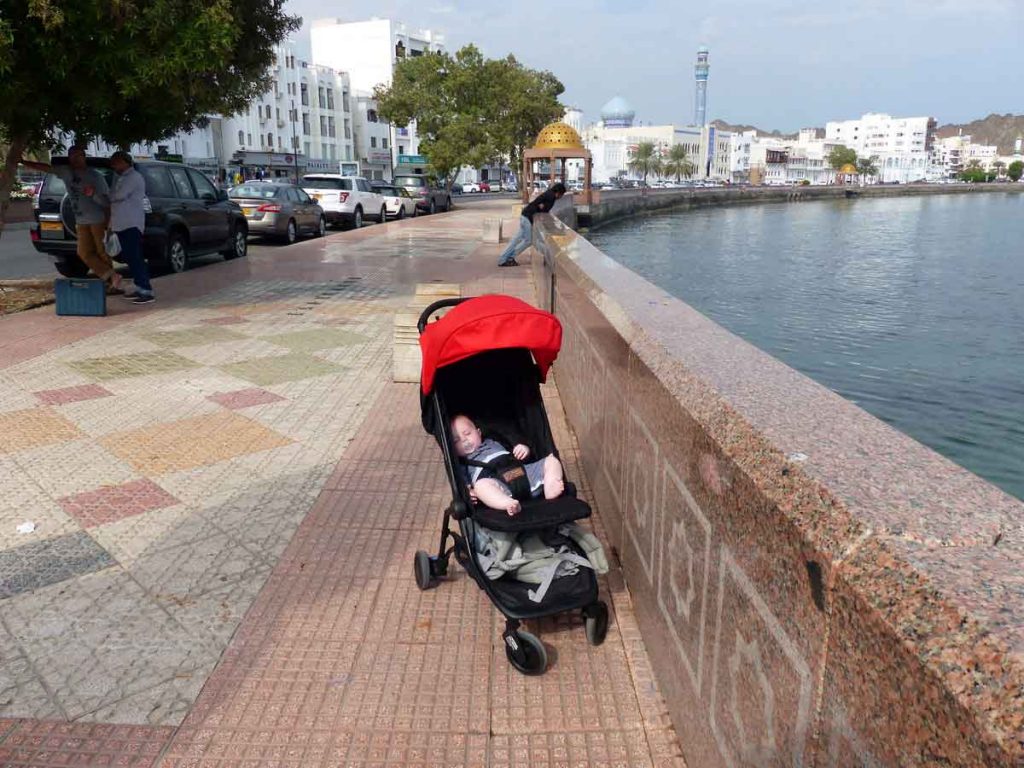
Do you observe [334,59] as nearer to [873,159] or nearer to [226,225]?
[226,225]

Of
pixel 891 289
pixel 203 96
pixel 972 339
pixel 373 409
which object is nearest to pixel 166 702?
pixel 373 409

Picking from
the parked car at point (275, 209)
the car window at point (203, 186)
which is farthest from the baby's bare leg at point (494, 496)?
the parked car at point (275, 209)

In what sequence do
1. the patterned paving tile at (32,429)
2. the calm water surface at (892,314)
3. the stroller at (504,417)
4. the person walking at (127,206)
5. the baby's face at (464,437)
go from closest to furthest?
the stroller at (504,417) → the baby's face at (464,437) → the patterned paving tile at (32,429) → the person walking at (127,206) → the calm water surface at (892,314)

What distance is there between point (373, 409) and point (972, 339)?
1259 centimetres

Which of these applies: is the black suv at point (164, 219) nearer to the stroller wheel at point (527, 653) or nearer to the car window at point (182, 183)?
the car window at point (182, 183)

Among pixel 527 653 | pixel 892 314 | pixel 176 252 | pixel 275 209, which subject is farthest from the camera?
pixel 275 209

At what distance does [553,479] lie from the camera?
323 cm

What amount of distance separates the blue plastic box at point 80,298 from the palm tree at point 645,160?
13756 cm

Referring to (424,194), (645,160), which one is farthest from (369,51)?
(424,194)

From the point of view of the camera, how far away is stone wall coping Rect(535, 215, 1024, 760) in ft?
3.41

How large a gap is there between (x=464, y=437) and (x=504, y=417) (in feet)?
0.91

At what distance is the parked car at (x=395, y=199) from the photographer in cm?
3008

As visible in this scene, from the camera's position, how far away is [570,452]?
516cm

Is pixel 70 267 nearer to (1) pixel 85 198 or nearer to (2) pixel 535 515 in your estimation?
(1) pixel 85 198
